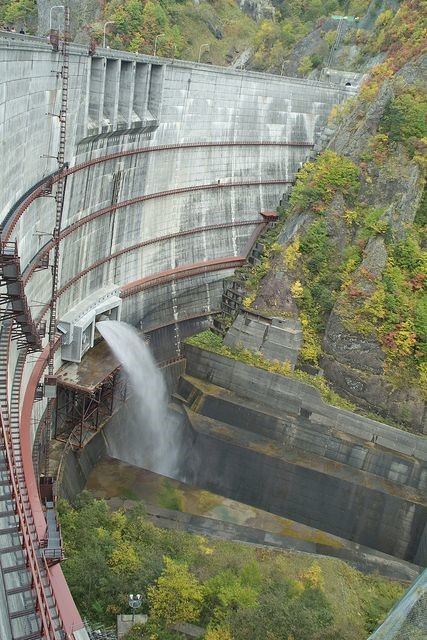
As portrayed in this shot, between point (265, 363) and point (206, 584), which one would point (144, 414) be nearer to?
point (265, 363)

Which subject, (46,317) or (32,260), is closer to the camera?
(32,260)

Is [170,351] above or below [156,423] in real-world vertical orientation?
above

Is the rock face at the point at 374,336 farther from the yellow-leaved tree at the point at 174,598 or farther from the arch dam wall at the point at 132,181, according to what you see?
the yellow-leaved tree at the point at 174,598

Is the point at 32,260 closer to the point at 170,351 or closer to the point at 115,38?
the point at 170,351

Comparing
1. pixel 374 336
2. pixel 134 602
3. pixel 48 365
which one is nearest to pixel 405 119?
pixel 374 336

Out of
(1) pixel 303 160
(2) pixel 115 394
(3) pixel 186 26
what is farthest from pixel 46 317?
(3) pixel 186 26

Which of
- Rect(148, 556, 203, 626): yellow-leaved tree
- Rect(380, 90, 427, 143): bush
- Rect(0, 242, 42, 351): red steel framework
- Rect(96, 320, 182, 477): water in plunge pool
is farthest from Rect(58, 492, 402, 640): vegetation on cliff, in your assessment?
Rect(380, 90, 427, 143): bush

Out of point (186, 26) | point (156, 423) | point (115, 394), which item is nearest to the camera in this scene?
point (115, 394)
